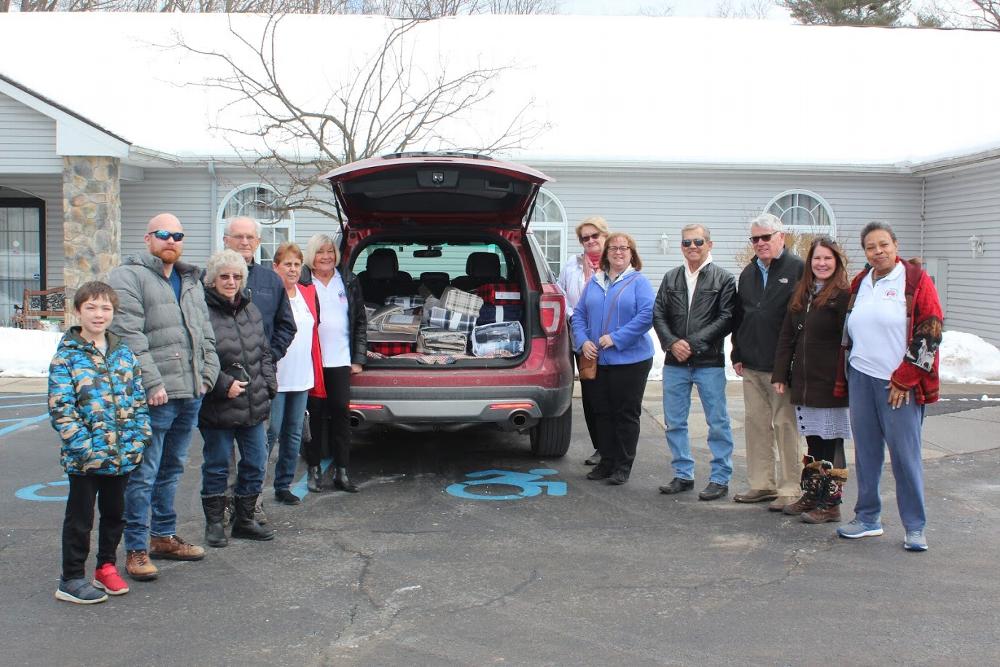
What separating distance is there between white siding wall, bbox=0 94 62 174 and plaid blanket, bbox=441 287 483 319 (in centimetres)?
913

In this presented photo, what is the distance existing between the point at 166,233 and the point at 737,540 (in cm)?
335

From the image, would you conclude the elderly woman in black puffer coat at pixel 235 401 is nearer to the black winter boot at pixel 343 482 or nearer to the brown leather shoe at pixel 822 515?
the black winter boot at pixel 343 482

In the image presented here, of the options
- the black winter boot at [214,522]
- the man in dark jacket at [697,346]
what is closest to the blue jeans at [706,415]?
the man in dark jacket at [697,346]

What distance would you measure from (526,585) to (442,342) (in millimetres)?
2668

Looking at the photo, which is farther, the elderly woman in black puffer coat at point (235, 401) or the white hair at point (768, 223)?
the white hair at point (768, 223)

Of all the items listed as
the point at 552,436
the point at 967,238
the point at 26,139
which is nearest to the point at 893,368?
the point at 552,436

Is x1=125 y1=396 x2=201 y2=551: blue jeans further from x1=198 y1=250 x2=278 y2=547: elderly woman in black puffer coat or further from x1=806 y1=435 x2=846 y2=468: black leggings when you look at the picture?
x1=806 y1=435 x2=846 y2=468: black leggings

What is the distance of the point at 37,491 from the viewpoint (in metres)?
6.29

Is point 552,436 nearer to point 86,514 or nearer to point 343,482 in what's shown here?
point 343,482

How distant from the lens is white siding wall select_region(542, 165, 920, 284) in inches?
650

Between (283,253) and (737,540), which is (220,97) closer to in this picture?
(283,253)

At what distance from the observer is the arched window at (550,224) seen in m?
16.6

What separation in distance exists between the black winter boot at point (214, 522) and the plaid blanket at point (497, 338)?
2.32m

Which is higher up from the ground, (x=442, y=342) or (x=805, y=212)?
(x=805, y=212)
